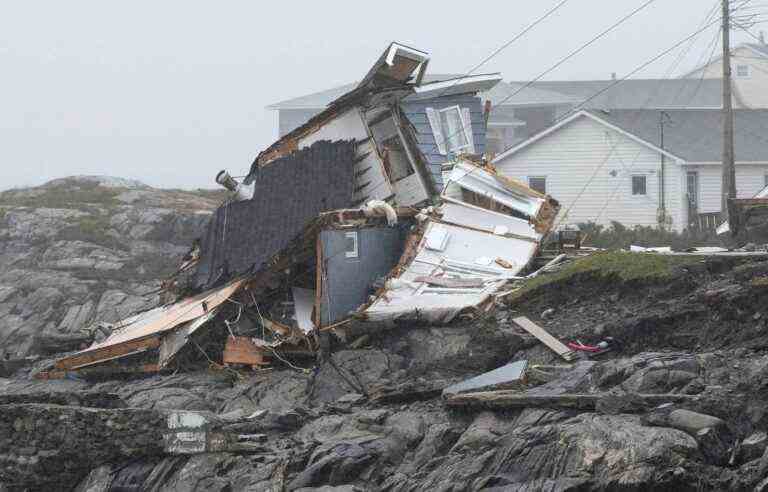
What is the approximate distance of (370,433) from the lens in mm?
13367

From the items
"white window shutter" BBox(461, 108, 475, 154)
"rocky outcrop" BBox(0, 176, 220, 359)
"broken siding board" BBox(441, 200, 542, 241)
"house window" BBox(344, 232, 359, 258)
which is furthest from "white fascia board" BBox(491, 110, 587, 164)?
"house window" BBox(344, 232, 359, 258)

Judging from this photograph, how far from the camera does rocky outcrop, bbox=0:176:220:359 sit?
2725cm

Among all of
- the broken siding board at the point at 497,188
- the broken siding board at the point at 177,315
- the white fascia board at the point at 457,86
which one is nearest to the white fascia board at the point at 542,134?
the white fascia board at the point at 457,86

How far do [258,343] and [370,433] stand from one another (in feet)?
19.0

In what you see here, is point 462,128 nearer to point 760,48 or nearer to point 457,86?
point 457,86

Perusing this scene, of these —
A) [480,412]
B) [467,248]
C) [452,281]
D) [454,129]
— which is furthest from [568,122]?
[480,412]

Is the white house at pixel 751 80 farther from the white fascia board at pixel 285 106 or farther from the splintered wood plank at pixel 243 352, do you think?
the splintered wood plank at pixel 243 352

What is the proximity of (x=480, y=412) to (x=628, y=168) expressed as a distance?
2484 cm

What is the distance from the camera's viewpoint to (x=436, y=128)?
25484 mm

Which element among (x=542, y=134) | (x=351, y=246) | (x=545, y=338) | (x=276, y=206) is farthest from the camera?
(x=542, y=134)

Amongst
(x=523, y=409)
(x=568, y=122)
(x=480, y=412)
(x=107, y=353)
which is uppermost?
(x=568, y=122)

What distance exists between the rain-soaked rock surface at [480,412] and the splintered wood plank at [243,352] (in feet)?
0.78

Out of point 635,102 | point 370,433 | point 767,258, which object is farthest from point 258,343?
point 635,102

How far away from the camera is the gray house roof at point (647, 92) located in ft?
189
